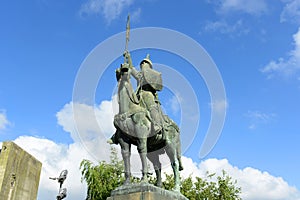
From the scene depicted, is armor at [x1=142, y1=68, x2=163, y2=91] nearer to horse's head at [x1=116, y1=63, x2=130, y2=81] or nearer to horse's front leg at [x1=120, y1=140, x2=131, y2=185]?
horse's head at [x1=116, y1=63, x2=130, y2=81]

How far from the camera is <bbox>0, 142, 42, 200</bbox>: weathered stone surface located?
22609 mm

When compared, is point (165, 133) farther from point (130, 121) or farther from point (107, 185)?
point (107, 185)

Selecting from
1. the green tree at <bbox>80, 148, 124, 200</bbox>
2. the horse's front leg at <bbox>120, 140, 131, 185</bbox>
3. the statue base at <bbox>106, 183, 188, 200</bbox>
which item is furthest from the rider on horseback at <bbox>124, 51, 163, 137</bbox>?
the green tree at <bbox>80, 148, 124, 200</bbox>

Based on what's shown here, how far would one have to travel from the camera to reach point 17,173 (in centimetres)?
2450

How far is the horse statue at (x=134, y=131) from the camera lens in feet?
32.7

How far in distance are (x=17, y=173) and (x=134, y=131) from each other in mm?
17417

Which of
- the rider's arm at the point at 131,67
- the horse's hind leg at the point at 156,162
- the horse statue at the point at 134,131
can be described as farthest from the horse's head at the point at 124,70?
the horse's hind leg at the point at 156,162

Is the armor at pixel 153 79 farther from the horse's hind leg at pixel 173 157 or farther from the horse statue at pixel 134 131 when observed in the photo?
the horse's hind leg at pixel 173 157

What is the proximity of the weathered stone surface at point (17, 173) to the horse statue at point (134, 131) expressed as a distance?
A: 48.8ft

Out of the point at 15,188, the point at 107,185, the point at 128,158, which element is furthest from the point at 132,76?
the point at 107,185

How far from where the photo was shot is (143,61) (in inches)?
473

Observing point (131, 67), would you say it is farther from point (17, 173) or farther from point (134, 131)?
point (17, 173)

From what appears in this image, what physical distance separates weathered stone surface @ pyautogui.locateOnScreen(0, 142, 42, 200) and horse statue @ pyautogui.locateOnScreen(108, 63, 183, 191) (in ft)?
48.8

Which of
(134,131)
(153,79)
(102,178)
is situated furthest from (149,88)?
(102,178)
